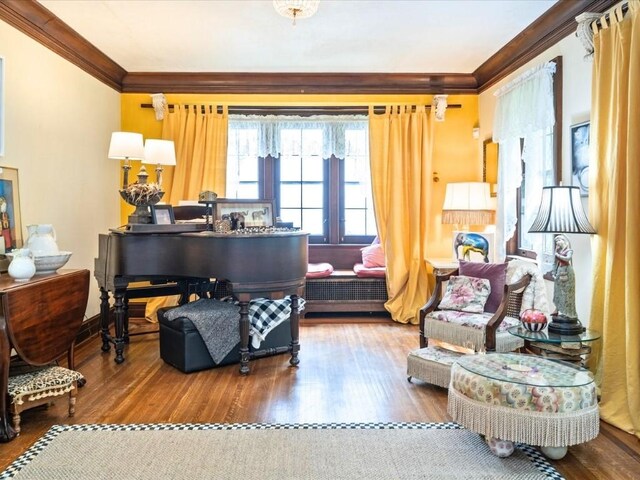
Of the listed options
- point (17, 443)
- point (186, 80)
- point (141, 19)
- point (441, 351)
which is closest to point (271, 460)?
point (17, 443)

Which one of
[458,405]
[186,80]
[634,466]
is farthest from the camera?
[186,80]

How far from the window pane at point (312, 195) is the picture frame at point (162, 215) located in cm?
229

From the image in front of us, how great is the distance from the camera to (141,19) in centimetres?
411

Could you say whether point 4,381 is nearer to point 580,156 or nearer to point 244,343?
point 244,343

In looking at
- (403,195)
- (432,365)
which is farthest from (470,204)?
(432,365)

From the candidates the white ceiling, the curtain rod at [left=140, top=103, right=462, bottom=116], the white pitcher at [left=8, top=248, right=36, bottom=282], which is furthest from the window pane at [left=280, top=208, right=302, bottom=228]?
the white pitcher at [left=8, top=248, right=36, bottom=282]

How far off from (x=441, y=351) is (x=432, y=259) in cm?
223

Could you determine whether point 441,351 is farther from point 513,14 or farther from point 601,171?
point 513,14

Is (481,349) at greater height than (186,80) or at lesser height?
lesser

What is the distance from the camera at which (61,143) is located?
443cm

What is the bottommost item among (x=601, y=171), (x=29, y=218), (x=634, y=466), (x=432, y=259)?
(x=634, y=466)

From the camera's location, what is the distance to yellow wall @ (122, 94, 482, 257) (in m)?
5.88

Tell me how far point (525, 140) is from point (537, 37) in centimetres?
85

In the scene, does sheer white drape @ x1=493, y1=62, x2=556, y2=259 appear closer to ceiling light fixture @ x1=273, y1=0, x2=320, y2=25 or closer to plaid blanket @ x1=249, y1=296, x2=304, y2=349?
ceiling light fixture @ x1=273, y1=0, x2=320, y2=25
